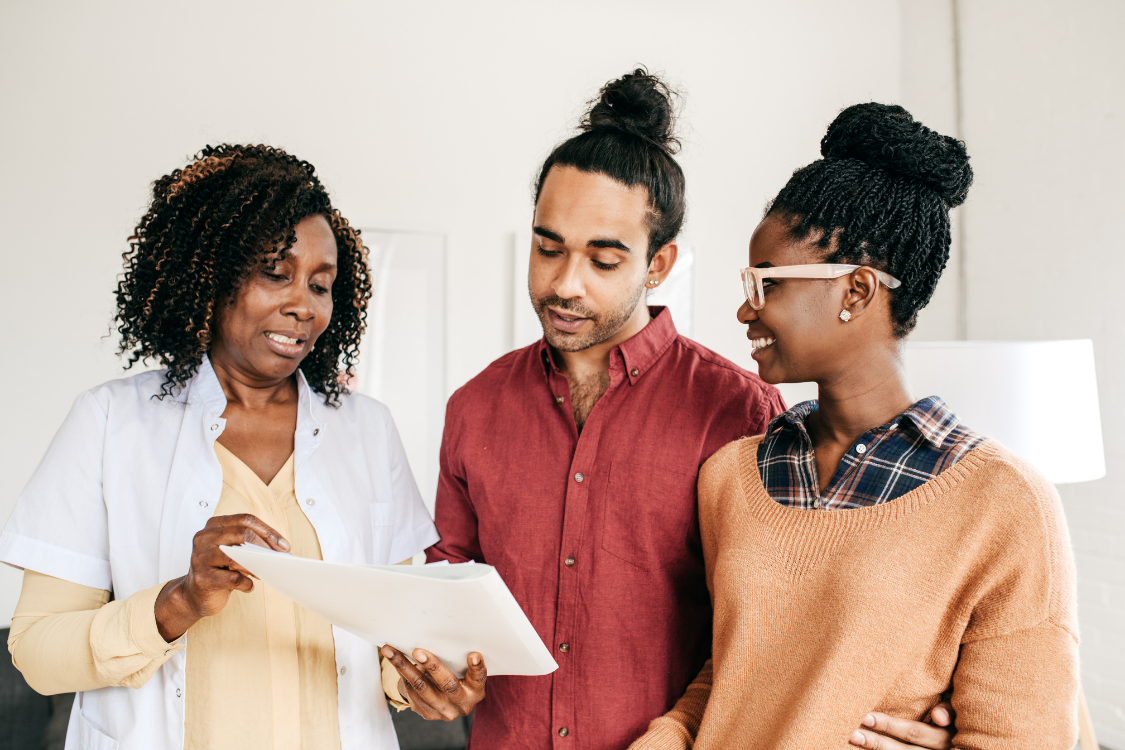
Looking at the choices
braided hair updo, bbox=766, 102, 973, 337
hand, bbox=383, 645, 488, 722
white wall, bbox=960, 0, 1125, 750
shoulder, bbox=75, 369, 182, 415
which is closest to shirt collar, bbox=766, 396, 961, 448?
braided hair updo, bbox=766, 102, 973, 337

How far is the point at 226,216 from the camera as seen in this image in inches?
56.1

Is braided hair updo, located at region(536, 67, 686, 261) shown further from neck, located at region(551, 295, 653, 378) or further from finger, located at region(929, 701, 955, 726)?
finger, located at region(929, 701, 955, 726)

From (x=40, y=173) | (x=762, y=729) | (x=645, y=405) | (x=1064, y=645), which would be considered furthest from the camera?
(x=40, y=173)

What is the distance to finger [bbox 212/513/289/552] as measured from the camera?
111 centimetres

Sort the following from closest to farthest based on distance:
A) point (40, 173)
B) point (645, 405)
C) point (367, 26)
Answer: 1. point (645, 405)
2. point (40, 173)
3. point (367, 26)

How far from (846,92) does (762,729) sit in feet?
11.1

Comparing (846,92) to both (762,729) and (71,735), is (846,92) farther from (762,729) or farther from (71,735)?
(71,735)

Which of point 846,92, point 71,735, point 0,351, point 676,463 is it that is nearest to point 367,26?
point 0,351

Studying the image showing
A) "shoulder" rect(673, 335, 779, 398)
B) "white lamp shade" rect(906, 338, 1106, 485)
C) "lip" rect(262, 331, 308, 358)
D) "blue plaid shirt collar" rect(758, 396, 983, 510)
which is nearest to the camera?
"blue plaid shirt collar" rect(758, 396, 983, 510)

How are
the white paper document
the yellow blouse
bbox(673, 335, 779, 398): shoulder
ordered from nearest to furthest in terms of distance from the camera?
1. the white paper document
2. the yellow blouse
3. bbox(673, 335, 779, 398): shoulder

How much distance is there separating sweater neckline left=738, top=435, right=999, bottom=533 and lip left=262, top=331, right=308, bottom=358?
0.88 m

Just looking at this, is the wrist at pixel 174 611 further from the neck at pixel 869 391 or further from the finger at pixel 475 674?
the neck at pixel 869 391

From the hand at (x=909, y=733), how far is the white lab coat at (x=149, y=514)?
886 mm

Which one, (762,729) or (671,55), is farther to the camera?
(671,55)
